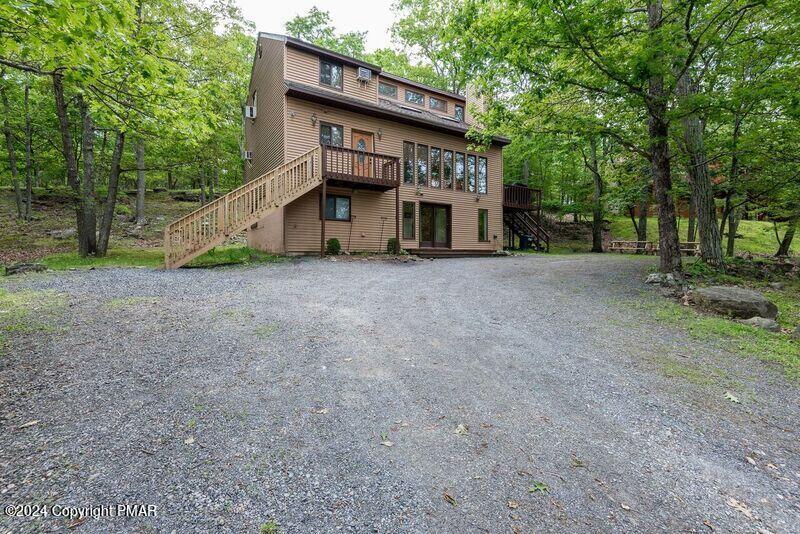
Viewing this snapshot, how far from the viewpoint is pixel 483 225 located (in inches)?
700

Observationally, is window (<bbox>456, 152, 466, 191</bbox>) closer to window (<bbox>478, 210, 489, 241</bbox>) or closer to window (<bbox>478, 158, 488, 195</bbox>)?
window (<bbox>478, 158, 488, 195</bbox>)

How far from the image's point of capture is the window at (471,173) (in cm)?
1727

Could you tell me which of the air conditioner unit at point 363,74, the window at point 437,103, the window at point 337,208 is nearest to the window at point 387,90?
the air conditioner unit at point 363,74

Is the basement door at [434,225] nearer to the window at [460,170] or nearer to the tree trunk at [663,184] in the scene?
the window at [460,170]

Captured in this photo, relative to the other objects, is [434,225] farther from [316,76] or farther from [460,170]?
[316,76]

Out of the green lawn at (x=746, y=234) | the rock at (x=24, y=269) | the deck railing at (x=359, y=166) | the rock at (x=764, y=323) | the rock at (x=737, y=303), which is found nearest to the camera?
the rock at (x=764, y=323)

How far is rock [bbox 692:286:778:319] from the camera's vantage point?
18.7ft

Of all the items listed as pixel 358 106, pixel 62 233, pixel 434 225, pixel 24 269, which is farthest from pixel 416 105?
pixel 62 233

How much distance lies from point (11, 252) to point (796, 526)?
19192 millimetres

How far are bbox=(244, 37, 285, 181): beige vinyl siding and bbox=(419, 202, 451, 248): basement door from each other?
656 cm

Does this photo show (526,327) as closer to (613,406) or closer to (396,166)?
(613,406)

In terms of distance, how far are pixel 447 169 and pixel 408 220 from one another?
11.6ft

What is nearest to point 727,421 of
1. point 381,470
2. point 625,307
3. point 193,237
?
point 381,470

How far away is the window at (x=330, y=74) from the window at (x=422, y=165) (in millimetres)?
4274
